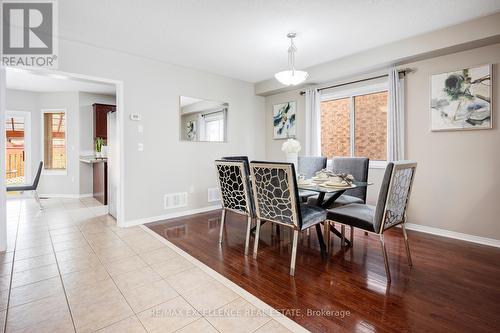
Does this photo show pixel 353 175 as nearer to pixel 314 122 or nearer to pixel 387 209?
pixel 387 209

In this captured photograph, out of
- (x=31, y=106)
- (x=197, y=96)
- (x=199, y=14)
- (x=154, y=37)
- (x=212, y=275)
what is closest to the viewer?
(x=212, y=275)

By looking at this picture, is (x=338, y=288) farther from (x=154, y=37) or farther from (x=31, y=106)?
(x=31, y=106)

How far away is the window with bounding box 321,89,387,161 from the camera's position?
378 cm

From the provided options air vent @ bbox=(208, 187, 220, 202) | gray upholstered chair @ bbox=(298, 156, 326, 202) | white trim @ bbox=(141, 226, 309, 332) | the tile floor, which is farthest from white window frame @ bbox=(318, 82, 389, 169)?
the tile floor

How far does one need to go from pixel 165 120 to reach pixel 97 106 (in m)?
3.01

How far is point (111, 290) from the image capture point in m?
1.87

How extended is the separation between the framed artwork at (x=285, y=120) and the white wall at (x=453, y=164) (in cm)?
197

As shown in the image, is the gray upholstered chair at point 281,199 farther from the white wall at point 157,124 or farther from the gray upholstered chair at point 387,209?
the white wall at point 157,124

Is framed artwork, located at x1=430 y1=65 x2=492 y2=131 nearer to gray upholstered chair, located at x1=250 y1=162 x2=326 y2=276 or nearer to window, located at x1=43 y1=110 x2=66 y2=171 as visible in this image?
gray upholstered chair, located at x1=250 y1=162 x2=326 y2=276

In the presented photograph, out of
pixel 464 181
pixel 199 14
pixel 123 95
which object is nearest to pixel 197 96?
pixel 123 95

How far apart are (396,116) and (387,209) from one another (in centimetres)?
196

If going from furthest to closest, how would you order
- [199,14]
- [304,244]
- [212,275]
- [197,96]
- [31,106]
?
1. [31,106]
2. [197,96]
3. [304,244]
4. [199,14]
5. [212,275]

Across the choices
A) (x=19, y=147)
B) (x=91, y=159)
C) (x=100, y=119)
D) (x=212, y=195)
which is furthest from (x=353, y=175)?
(x=19, y=147)

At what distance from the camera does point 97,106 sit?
19.0 feet
